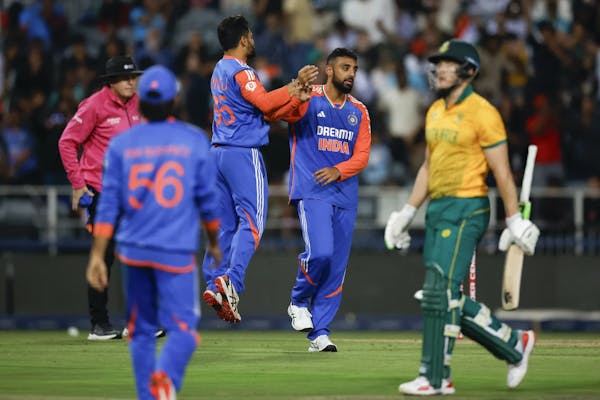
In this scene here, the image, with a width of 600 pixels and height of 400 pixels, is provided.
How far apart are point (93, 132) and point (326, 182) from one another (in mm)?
2741

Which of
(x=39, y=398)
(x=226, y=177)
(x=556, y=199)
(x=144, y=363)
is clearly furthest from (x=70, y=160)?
(x=556, y=199)

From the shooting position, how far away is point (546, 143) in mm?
20891

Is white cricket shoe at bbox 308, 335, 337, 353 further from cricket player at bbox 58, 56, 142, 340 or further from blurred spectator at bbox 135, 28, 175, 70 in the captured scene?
blurred spectator at bbox 135, 28, 175, 70

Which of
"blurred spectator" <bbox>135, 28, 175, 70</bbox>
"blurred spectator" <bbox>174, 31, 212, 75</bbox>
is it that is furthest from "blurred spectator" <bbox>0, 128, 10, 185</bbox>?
"blurred spectator" <bbox>174, 31, 212, 75</bbox>

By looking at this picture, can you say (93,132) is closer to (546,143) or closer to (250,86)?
(250,86)

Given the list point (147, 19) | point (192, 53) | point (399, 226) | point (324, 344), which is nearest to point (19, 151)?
point (192, 53)

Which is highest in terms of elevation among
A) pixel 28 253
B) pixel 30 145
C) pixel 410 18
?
pixel 410 18

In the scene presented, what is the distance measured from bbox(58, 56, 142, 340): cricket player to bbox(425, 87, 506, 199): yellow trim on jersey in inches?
201

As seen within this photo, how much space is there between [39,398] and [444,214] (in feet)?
10.5

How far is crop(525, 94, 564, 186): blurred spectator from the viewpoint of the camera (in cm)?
2088

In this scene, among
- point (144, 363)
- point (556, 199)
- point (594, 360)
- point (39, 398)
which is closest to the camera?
point (144, 363)

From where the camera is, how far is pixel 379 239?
20438 mm

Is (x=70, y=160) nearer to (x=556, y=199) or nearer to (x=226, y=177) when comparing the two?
(x=226, y=177)

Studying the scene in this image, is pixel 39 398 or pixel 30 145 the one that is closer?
pixel 39 398
